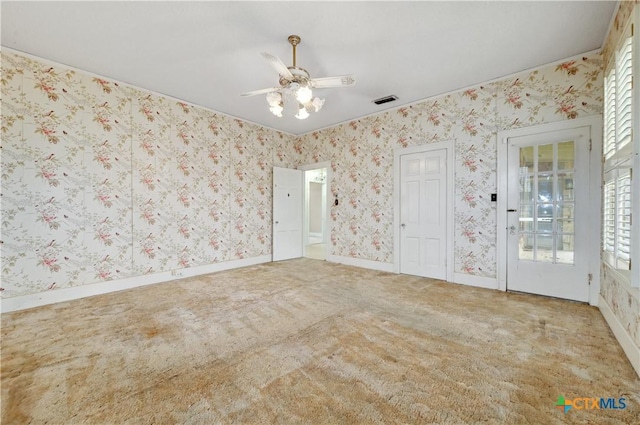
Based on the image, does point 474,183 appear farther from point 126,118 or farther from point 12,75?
point 12,75

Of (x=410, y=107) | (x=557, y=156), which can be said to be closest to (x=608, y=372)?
(x=557, y=156)

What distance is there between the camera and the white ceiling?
2357 mm

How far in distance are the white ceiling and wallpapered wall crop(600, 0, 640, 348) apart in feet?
0.54

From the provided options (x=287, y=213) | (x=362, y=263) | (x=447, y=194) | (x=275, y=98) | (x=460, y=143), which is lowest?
(x=362, y=263)

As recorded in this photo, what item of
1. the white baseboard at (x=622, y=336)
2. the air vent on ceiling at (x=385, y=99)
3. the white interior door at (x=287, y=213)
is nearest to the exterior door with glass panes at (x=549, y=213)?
the white baseboard at (x=622, y=336)

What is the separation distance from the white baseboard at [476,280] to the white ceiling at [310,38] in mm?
2781

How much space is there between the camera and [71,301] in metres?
3.25

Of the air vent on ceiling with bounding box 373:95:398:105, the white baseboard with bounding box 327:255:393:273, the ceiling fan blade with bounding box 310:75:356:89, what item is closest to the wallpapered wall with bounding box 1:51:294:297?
the white baseboard with bounding box 327:255:393:273

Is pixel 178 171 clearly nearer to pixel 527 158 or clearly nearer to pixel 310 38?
pixel 310 38

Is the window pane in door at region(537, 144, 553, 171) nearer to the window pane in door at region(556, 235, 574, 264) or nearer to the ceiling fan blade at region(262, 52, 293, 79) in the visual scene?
the window pane in door at region(556, 235, 574, 264)

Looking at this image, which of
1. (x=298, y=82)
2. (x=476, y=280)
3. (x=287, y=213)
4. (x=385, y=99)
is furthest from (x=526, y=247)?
(x=287, y=213)

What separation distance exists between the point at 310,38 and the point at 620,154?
291cm

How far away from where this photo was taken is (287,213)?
19.4 feet

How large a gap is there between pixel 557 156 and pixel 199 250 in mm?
5369
